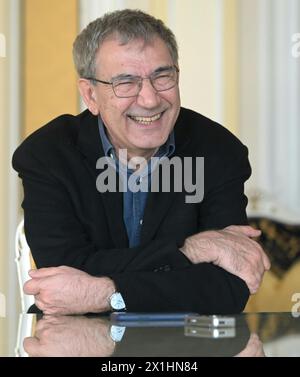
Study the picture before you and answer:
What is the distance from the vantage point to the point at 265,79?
12.3 ft

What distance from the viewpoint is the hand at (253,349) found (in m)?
1.38

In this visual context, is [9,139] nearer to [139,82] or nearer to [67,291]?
[139,82]

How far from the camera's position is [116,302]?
2051 mm

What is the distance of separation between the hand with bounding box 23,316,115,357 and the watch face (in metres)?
0.11

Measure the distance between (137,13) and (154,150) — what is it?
0.34 m

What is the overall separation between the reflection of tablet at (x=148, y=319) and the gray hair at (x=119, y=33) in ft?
2.44

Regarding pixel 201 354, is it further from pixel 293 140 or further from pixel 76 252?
pixel 293 140

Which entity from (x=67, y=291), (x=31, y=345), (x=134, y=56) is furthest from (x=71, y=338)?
(x=134, y=56)

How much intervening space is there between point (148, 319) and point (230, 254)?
42 centimetres

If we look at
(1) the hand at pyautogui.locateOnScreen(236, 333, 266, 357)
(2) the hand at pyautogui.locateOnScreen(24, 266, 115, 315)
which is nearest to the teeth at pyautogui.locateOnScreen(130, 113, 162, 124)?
(2) the hand at pyautogui.locateOnScreen(24, 266, 115, 315)

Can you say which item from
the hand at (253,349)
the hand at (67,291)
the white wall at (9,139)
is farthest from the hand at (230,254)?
the white wall at (9,139)

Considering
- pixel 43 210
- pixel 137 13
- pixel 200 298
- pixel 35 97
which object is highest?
pixel 137 13

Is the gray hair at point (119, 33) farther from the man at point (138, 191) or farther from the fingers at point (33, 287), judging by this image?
the fingers at point (33, 287)
